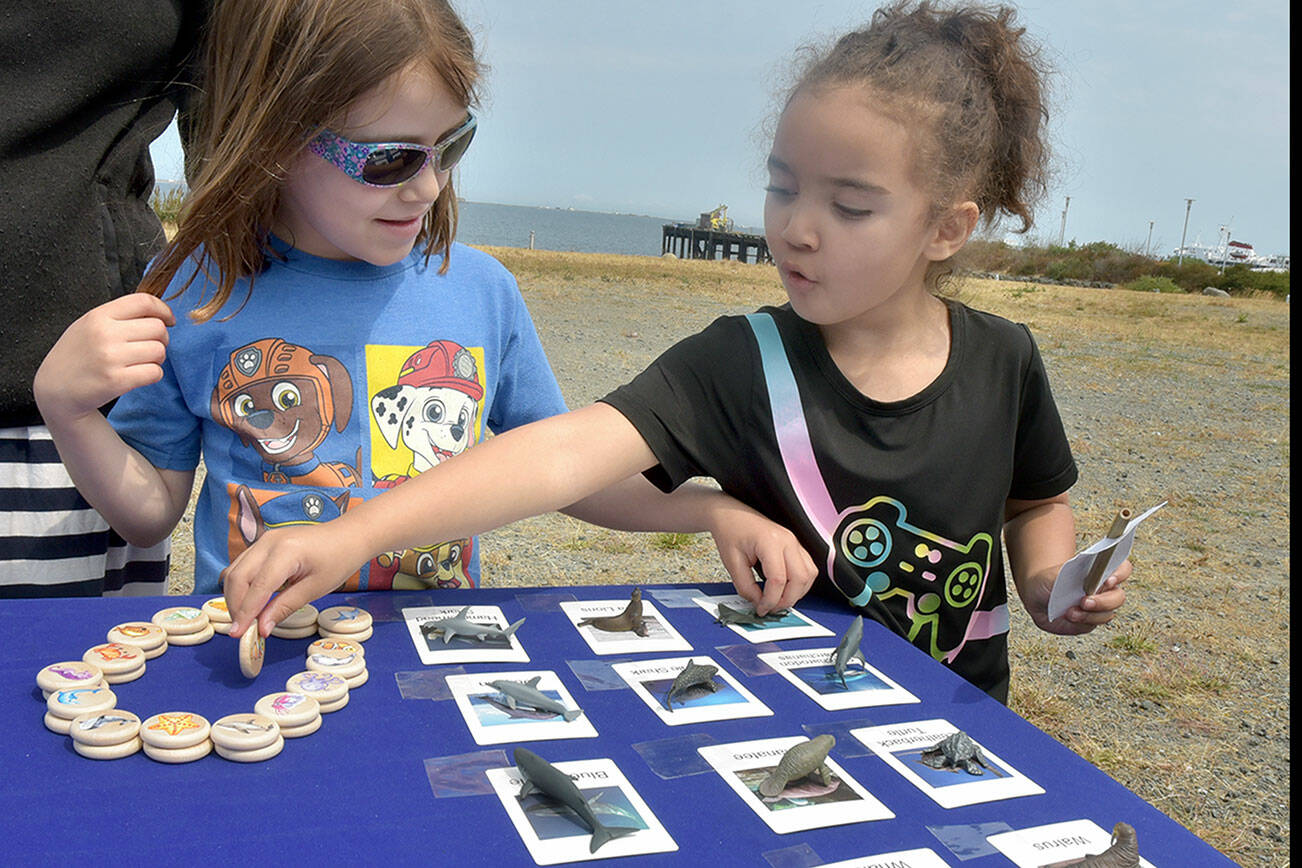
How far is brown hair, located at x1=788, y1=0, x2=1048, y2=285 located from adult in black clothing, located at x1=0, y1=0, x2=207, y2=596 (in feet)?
4.20

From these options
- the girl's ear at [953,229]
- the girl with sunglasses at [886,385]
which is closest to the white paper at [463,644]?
the girl with sunglasses at [886,385]

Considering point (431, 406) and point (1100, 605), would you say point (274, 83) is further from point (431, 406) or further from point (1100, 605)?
point (1100, 605)

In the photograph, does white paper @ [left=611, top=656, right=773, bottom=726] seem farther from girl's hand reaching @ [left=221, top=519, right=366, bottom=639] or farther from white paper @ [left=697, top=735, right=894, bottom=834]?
girl's hand reaching @ [left=221, top=519, right=366, bottom=639]

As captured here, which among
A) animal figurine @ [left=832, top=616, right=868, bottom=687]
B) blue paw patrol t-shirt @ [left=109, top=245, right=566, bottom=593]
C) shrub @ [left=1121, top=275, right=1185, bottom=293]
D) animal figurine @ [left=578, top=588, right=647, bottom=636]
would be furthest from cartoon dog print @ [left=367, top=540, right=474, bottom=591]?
shrub @ [left=1121, top=275, right=1185, bottom=293]

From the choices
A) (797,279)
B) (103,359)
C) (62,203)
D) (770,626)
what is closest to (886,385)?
(797,279)

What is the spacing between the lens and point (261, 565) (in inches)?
54.2

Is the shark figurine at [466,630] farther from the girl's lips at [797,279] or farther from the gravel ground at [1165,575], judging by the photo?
the gravel ground at [1165,575]

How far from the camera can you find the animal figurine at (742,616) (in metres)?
1.70

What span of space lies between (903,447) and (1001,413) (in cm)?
26

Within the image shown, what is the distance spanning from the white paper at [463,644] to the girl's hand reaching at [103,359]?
573 mm

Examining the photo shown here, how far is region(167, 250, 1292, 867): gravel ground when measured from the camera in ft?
11.6

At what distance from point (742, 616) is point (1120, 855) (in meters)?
0.76

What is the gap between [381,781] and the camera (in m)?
1.11

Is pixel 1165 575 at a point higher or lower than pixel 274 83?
lower
